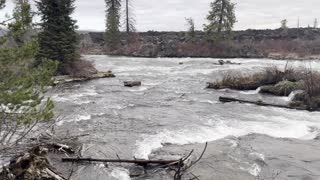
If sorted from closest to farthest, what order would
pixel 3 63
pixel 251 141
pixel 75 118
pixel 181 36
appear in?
pixel 3 63
pixel 251 141
pixel 75 118
pixel 181 36

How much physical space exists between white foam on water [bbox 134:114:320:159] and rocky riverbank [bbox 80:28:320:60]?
2944cm

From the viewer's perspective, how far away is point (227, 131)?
38.5 feet

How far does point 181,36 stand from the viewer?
178 ft

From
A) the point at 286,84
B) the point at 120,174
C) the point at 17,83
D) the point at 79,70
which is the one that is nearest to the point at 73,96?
the point at 79,70

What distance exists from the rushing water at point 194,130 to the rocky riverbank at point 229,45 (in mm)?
26793

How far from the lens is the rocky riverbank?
4472 cm

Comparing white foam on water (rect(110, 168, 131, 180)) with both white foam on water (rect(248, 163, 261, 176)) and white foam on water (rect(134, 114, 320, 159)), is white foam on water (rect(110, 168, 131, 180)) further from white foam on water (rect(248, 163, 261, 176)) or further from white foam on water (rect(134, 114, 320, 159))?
white foam on water (rect(248, 163, 261, 176))

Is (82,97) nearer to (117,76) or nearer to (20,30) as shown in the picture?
(117,76)

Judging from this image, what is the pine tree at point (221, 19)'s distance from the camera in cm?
4734

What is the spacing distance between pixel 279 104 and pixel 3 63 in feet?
40.8

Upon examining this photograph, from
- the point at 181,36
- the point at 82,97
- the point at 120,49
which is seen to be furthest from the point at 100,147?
the point at 181,36

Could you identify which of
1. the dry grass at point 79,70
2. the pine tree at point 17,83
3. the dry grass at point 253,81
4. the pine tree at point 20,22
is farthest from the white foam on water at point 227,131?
the dry grass at point 79,70

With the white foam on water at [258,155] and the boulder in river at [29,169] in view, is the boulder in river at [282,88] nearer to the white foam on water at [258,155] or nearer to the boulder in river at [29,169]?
the white foam on water at [258,155]

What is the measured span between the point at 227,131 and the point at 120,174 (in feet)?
16.5
